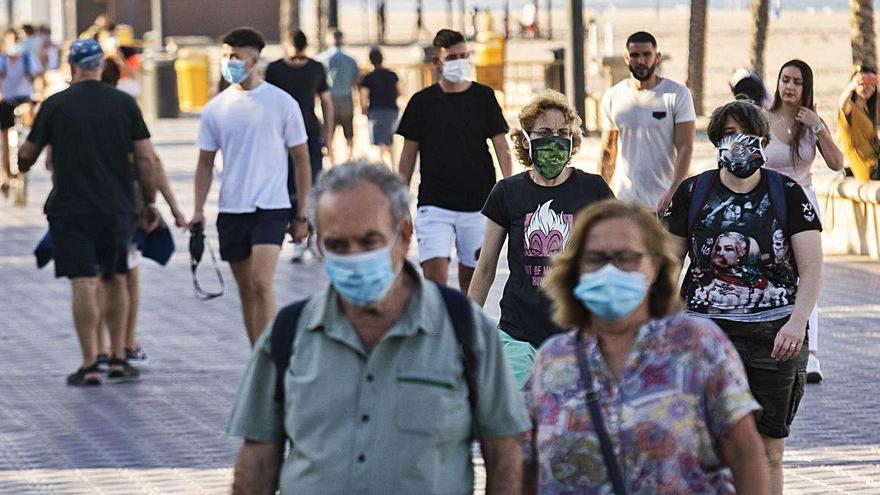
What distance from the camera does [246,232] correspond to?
32.6 ft

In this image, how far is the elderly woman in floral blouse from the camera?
13.0ft

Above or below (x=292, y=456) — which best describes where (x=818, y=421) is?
below

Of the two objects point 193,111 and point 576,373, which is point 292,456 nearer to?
point 576,373

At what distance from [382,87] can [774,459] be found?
17.0 meters

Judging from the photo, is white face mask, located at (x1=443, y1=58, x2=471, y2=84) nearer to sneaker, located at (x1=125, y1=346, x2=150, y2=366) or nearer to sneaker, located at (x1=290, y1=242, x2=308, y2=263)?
sneaker, located at (x1=125, y1=346, x2=150, y2=366)

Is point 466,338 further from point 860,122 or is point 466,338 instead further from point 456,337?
point 860,122

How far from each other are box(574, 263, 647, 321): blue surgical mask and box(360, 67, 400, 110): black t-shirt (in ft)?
62.0

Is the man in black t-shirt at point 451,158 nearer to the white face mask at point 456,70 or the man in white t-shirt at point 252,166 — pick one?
the white face mask at point 456,70

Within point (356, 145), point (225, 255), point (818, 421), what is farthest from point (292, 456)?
point (356, 145)

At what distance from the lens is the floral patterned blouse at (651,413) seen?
3.96 m

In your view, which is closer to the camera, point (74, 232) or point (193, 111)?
point (74, 232)

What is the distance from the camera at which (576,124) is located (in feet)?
22.9

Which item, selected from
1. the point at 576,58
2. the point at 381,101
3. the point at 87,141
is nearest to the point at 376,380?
the point at 87,141

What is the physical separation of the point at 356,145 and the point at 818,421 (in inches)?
785
